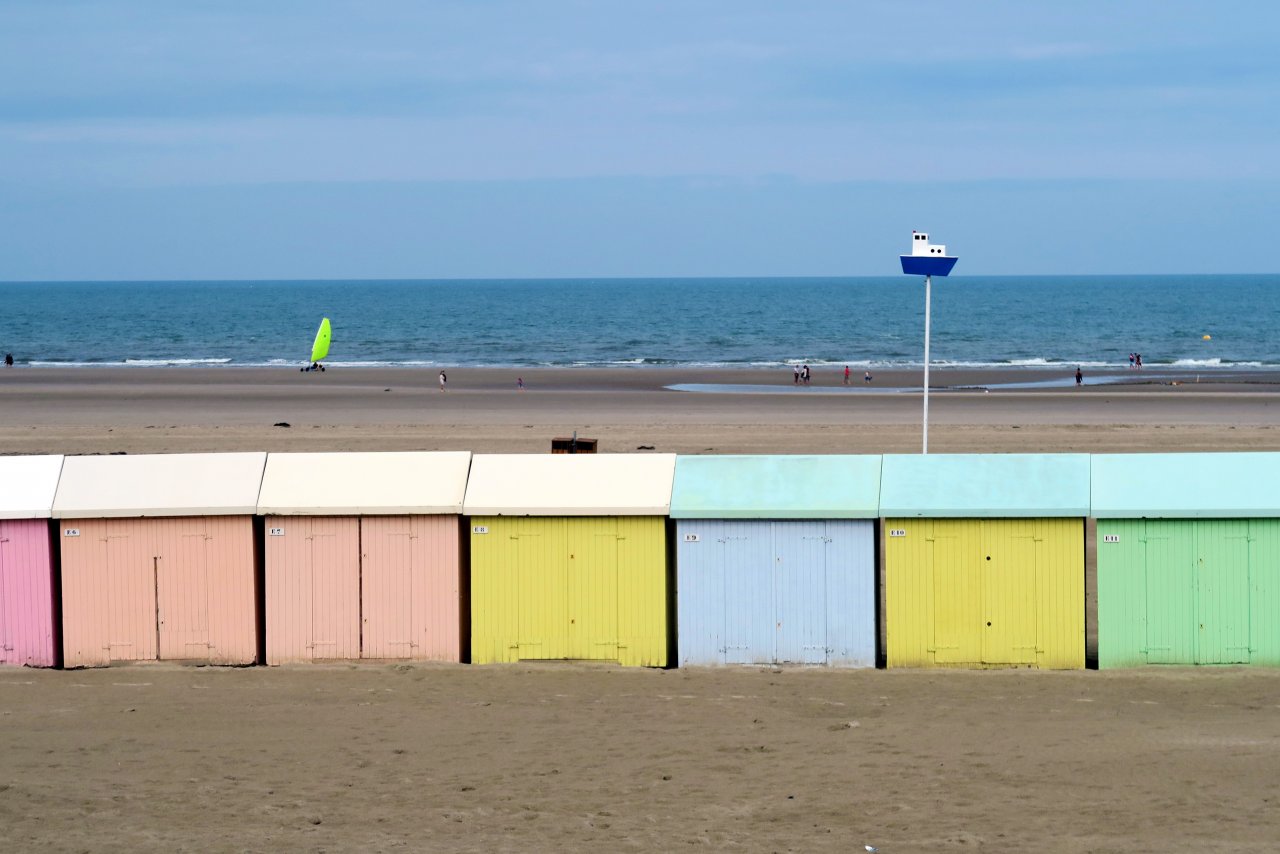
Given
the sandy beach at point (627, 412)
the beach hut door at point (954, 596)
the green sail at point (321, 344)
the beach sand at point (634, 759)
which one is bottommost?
the beach sand at point (634, 759)

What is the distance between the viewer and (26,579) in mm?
12492

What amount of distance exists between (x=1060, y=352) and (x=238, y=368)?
139 ft

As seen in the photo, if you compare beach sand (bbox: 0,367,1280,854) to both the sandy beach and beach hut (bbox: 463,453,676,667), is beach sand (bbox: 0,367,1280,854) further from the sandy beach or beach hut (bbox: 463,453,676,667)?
Result: the sandy beach

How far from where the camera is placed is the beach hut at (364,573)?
12391 mm

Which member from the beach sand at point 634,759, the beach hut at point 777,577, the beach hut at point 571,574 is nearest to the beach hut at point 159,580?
the beach sand at point 634,759

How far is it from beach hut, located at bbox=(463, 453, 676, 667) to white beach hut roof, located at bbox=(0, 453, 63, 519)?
3.87 m

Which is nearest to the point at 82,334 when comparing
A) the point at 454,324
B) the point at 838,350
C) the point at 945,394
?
the point at 454,324

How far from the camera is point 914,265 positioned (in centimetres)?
1630

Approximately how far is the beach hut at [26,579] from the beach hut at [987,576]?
24.9ft

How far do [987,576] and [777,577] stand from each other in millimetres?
1841

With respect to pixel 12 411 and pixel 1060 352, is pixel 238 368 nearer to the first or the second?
pixel 12 411

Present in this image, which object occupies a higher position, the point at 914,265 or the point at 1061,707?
the point at 914,265

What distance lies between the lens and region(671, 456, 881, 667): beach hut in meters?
12.1

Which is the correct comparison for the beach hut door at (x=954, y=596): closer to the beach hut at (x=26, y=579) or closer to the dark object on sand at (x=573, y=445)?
the dark object on sand at (x=573, y=445)
